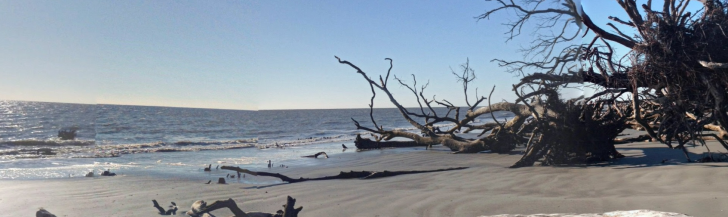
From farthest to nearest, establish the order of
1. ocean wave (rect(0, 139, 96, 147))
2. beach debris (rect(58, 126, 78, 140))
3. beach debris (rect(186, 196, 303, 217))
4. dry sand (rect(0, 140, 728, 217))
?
1. beach debris (rect(58, 126, 78, 140))
2. ocean wave (rect(0, 139, 96, 147))
3. dry sand (rect(0, 140, 728, 217))
4. beach debris (rect(186, 196, 303, 217))

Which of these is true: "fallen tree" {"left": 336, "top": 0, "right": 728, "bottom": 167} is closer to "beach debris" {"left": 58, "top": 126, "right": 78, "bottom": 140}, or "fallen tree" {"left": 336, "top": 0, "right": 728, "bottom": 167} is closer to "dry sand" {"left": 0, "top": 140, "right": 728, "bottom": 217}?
"dry sand" {"left": 0, "top": 140, "right": 728, "bottom": 217}

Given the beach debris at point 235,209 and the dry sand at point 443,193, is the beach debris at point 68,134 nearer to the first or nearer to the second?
the dry sand at point 443,193

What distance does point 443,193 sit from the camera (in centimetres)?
561

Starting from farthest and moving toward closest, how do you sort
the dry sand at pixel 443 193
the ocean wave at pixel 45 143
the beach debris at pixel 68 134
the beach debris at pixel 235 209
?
the beach debris at pixel 68 134 → the ocean wave at pixel 45 143 → the dry sand at pixel 443 193 → the beach debris at pixel 235 209

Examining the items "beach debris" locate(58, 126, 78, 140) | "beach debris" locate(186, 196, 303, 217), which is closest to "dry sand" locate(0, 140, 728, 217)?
"beach debris" locate(186, 196, 303, 217)

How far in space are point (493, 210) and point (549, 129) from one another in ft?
15.5

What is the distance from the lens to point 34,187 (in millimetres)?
7250

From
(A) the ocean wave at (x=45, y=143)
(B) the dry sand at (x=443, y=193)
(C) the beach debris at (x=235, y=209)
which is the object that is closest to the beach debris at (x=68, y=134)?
(A) the ocean wave at (x=45, y=143)

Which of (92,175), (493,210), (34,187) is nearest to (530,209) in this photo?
(493,210)

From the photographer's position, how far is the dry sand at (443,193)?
4586 mm

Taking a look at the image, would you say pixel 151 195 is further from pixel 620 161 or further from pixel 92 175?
pixel 620 161

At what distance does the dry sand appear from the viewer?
15.0ft

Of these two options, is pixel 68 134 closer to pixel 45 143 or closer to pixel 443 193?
pixel 45 143

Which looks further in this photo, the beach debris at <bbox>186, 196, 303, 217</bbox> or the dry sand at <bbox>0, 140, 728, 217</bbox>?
the dry sand at <bbox>0, 140, 728, 217</bbox>
